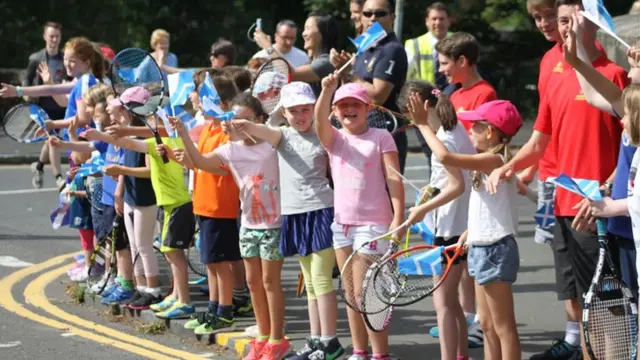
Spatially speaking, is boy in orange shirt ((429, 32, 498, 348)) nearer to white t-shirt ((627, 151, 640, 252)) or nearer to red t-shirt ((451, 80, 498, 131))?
red t-shirt ((451, 80, 498, 131))

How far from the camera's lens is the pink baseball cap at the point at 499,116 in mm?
7020

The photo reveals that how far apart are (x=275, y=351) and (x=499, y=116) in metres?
2.31

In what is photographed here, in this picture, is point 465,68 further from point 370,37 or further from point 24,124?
point 24,124

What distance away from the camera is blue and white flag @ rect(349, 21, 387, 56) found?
940 cm

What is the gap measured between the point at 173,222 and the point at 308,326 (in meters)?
1.25

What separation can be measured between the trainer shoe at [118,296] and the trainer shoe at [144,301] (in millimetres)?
172

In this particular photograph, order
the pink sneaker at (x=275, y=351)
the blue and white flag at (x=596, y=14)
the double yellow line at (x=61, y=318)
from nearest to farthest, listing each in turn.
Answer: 1. the blue and white flag at (x=596, y=14)
2. the pink sneaker at (x=275, y=351)
3. the double yellow line at (x=61, y=318)

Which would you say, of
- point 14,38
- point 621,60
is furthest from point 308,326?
point 14,38

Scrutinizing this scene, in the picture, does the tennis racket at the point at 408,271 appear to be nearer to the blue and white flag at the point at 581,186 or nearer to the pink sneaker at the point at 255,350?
the blue and white flag at the point at 581,186

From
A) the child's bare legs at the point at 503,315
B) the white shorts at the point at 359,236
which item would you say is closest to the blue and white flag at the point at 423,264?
the child's bare legs at the point at 503,315

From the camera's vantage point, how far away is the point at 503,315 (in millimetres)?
7016

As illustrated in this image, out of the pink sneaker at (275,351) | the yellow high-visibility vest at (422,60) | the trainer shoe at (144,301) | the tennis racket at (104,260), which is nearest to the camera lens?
the pink sneaker at (275,351)

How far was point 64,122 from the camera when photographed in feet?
37.2

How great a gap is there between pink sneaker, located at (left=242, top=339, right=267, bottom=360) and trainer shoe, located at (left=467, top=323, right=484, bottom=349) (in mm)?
1329
